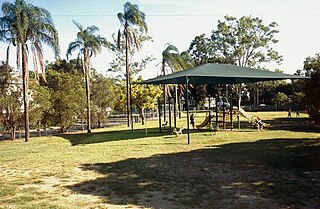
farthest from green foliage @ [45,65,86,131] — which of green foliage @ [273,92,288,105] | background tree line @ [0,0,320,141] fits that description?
green foliage @ [273,92,288,105]

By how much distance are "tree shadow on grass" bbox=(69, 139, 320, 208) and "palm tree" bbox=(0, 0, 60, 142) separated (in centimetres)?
1020

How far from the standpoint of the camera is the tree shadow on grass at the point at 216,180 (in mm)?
4809

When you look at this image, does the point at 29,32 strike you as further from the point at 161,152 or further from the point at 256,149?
the point at 256,149

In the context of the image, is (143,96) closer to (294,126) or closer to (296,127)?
(294,126)

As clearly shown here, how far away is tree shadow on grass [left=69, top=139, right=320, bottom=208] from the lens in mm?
4809

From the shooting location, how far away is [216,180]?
6.12m

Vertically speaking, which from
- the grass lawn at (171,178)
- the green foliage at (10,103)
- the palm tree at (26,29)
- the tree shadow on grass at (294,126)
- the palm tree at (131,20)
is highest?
the palm tree at (131,20)

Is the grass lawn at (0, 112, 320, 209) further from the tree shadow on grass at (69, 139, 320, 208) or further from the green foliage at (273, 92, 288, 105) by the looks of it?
the green foliage at (273, 92, 288, 105)

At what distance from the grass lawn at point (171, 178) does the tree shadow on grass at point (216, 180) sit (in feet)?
0.04

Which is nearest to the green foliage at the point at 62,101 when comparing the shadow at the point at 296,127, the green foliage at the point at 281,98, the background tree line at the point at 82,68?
the background tree line at the point at 82,68

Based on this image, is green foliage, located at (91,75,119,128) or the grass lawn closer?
the grass lawn

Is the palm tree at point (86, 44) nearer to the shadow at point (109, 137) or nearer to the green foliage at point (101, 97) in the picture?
the shadow at point (109, 137)

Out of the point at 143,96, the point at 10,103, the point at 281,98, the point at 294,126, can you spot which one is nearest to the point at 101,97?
the point at 143,96

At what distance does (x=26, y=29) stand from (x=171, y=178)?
13.2 meters
